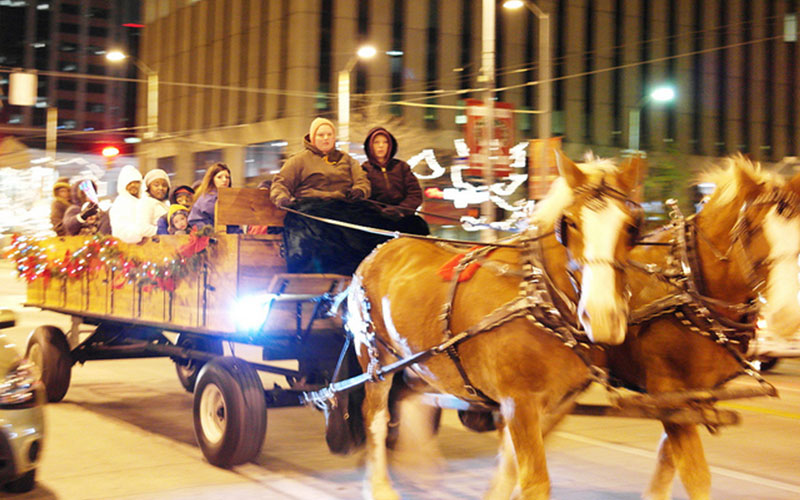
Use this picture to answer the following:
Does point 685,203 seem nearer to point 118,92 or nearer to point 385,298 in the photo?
point 385,298

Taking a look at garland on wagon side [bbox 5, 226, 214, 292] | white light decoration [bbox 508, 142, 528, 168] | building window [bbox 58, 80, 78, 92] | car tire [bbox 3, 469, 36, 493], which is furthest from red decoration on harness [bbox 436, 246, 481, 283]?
building window [bbox 58, 80, 78, 92]

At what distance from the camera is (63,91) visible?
132 m

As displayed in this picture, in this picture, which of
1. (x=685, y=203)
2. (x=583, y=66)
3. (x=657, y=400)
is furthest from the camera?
(x=583, y=66)

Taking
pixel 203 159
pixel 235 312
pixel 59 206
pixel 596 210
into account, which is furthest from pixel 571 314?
pixel 203 159

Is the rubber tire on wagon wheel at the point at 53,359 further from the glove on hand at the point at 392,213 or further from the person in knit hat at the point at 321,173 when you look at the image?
the glove on hand at the point at 392,213

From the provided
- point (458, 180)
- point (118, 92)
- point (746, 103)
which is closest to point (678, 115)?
point (746, 103)

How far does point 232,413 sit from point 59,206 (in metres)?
6.08

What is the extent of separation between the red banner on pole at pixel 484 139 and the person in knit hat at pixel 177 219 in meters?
6.62

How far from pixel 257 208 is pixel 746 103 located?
4065cm

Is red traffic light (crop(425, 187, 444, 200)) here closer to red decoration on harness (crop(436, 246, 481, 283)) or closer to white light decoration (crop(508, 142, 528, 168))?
white light decoration (crop(508, 142, 528, 168))

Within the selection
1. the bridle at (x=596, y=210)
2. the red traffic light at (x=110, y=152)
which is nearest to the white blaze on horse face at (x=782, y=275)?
the bridle at (x=596, y=210)

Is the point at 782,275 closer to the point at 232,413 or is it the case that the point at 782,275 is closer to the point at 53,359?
the point at 232,413

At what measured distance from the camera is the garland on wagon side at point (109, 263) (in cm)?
724

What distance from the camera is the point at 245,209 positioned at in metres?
7.10
